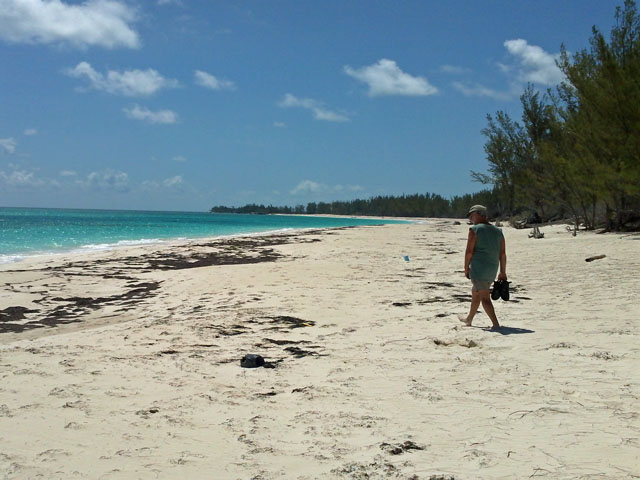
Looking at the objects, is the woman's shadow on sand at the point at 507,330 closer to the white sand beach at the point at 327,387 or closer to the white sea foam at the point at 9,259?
the white sand beach at the point at 327,387

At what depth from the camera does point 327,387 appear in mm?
4289

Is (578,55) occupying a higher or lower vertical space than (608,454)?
higher

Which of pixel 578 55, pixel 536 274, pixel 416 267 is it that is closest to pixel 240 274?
pixel 416 267

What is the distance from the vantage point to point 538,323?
6.38m

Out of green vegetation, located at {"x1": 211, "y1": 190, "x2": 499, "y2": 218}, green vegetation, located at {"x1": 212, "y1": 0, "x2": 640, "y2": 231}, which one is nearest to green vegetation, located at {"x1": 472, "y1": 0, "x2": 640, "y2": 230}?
green vegetation, located at {"x1": 212, "y1": 0, "x2": 640, "y2": 231}

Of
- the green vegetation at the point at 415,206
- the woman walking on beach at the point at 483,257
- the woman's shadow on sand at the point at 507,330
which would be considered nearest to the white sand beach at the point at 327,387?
the woman's shadow on sand at the point at 507,330

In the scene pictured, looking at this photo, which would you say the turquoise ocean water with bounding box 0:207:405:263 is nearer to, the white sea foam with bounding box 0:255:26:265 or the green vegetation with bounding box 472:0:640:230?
the white sea foam with bounding box 0:255:26:265

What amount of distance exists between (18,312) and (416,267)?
30.7ft

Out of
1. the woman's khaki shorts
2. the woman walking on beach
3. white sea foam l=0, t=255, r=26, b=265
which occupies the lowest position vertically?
white sea foam l=0, t=255, r=26, b=265

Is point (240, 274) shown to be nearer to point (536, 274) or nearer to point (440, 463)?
point (536, 274)

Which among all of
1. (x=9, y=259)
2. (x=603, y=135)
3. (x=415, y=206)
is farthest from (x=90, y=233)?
(x=415, y=206)

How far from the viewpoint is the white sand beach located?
2.95 m

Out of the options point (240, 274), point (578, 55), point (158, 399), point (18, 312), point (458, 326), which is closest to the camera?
point (158, 399)

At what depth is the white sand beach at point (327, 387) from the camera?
295 centimetres
